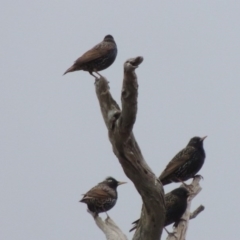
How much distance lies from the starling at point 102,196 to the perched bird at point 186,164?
0.75 m

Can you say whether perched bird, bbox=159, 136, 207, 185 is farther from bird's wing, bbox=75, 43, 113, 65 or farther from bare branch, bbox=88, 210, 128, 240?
bird's wing, bbox=75, 43, 113, 65

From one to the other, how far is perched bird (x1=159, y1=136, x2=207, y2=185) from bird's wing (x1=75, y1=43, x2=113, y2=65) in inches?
73.5

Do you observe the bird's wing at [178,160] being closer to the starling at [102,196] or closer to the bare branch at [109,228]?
the starling at [102,196]

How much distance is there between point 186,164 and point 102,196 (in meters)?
1.34

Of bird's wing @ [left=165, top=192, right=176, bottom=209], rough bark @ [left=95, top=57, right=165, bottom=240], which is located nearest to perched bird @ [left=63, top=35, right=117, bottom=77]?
bird's wing @ [left=165, top=192, right=176, bottom=209]

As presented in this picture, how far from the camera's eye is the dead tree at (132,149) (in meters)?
8.32

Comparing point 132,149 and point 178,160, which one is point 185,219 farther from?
point 132,149

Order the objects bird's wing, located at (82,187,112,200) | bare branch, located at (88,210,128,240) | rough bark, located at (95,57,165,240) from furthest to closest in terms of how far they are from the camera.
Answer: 1. bird's wing, located at (82,187,112,200)
2. bare branch, located at (88,210,128,240)
3. rough bark, located at (95,57,165,240)

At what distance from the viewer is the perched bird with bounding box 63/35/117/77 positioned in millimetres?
12803

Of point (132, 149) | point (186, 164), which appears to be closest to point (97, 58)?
point (186, 164)

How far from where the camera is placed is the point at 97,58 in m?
13.0

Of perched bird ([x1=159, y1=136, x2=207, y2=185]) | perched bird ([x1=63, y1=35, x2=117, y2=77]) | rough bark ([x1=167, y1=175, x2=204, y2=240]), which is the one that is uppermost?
perched bird ([x1=63, y1=35, x2=117, y2=77])

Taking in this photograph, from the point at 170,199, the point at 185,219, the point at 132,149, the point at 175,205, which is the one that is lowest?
the point at 185,219

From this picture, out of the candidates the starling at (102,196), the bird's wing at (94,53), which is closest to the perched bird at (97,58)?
the bird's wing at (94,53)
